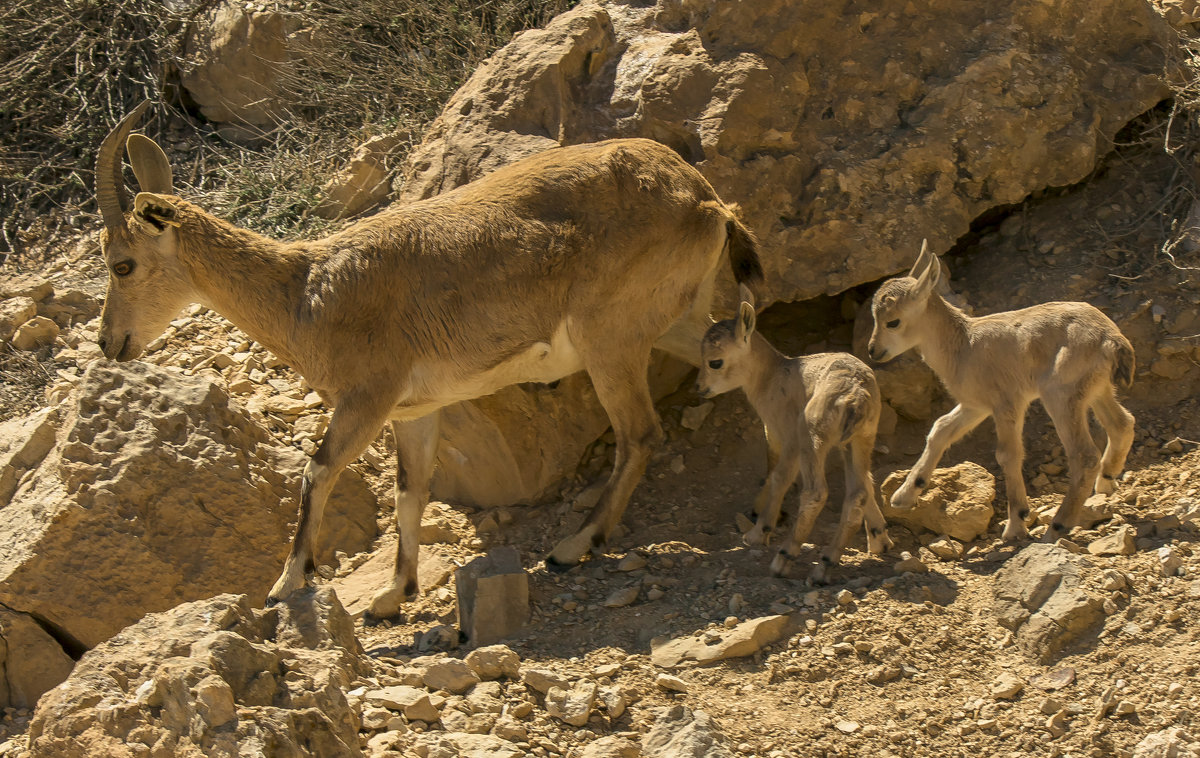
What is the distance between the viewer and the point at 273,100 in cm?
1168

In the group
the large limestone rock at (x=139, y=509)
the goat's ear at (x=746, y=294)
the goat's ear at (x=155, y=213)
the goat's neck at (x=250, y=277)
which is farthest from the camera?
the goat's ear at (x=746, y=294)

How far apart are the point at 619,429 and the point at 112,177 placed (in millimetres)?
3123

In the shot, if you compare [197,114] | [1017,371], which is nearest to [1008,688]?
[1017,371]

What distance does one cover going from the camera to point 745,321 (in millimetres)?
7051

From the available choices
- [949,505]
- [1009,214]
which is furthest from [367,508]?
[1009,214]

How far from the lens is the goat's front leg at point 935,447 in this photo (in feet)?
22.5

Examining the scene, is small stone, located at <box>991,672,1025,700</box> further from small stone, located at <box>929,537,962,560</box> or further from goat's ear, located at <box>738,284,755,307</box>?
goat's ear, located at <box>738,284,755,307</box>

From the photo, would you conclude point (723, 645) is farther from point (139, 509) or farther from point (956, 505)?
point (139, 509)

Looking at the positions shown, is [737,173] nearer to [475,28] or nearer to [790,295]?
[790,295]

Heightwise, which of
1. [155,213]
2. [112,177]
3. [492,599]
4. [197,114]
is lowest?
[492,599]

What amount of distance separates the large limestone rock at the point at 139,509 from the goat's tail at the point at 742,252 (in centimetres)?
291

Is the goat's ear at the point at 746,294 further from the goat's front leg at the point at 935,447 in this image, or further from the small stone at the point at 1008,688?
the small stone at the point at 1008,688

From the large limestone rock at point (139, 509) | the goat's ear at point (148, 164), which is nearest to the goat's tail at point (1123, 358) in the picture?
the large limestone rock at point (139, 509)

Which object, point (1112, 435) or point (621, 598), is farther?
point (1112, 435)
